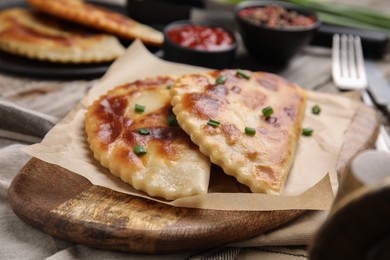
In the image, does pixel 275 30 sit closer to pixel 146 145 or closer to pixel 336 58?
pixel 336 58

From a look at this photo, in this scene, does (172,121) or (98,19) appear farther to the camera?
(98,19)

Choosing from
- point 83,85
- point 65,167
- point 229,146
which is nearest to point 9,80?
point 83,85

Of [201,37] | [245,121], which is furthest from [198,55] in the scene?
[245,121]

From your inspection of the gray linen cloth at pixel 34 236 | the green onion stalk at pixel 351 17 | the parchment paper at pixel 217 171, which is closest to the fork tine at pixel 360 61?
the green onion stalk at pixel 351 17

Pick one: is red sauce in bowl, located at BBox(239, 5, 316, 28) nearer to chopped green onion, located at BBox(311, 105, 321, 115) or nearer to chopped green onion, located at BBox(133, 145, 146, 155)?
chopped green onion, located at BBox(311, 105, 321, 115)

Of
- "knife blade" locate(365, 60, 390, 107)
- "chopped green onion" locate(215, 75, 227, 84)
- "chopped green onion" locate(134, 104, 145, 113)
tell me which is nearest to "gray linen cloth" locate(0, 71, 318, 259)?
"chopped green onion" locate(134, 104, 145, 113)

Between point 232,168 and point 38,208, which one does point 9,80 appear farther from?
point 232,168
